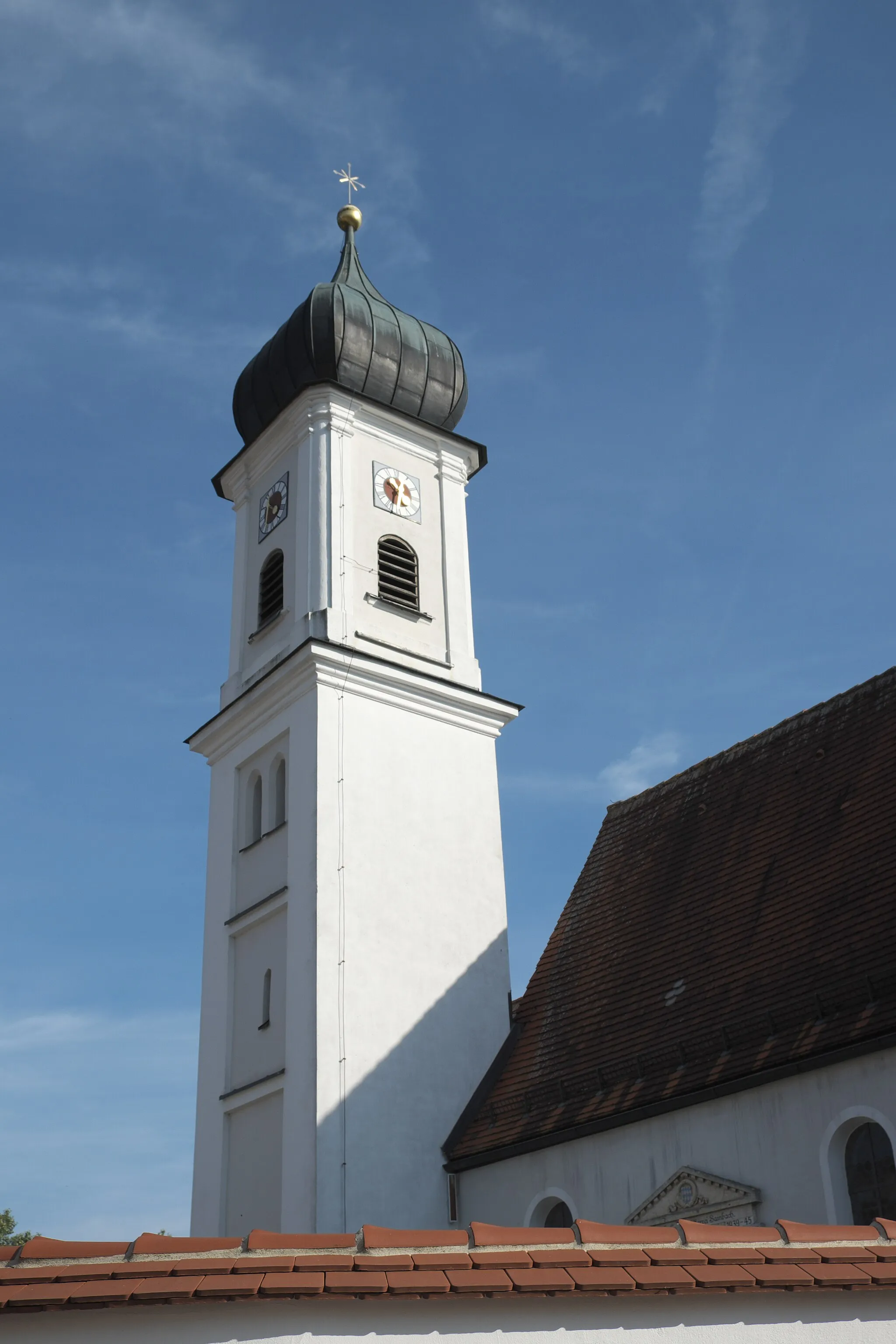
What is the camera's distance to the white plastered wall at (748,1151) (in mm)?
12312

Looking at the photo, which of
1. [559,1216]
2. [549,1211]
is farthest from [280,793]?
[559,1216]

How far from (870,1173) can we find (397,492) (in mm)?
12369

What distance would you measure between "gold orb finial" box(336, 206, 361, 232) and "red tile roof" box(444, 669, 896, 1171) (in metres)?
12.1

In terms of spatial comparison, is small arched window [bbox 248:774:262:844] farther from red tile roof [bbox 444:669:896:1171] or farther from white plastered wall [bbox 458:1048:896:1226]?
white plastered wall [bbox 458:1048:896:1226]

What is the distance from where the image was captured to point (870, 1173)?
40.2 ft

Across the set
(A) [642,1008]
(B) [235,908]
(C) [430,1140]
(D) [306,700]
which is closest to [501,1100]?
(C) [430,1140]

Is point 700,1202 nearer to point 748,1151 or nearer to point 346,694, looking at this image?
point 748,1151

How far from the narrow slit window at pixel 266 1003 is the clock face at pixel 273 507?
278 inches

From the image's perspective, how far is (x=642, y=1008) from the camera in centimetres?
1562

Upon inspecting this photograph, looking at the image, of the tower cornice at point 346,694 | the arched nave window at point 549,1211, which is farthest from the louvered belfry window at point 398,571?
the arched nave window at point 549,1211

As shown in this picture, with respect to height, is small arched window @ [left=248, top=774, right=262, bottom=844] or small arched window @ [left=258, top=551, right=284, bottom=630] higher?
small arched window @ [left=258, top=551, right=284, bottom=630]

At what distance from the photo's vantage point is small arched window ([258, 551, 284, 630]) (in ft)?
68.8

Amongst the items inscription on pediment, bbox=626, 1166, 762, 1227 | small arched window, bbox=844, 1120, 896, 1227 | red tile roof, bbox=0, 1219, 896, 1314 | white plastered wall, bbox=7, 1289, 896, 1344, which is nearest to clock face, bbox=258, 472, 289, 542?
inscription on pediment, bbox=626, 1166, 762, 1227

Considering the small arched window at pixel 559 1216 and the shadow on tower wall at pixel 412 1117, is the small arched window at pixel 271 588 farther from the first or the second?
the small arched window at pixel 559 1216
